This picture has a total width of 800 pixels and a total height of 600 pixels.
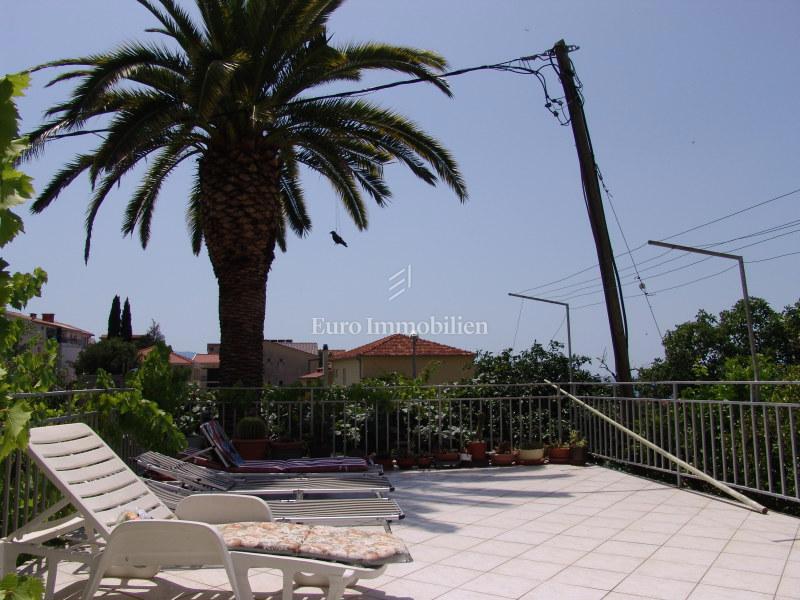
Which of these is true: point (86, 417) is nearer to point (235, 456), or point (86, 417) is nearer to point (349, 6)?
point (235, 456)

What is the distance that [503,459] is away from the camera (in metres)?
9.80

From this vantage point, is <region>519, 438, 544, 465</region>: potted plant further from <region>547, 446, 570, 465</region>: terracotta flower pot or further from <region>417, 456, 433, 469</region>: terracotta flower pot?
<region>417, 456, 433, 469</region>: terracotta flower pot

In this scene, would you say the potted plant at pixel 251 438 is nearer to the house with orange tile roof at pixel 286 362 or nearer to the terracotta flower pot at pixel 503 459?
the terracotta flower pot at pixel 503 459

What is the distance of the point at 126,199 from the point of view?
1298 centimetres

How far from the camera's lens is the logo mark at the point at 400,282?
19.5m

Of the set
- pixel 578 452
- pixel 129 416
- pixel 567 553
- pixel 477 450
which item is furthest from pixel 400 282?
pixel 567 553

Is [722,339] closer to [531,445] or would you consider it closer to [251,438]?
[531,445]

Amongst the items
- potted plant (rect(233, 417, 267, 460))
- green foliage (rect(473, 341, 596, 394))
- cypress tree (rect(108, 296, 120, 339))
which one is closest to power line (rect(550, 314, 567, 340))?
green foliage (rect(473, 341, 596, 394))

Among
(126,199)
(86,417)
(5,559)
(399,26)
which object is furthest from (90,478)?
(126,199)

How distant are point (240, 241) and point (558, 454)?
5.74 m

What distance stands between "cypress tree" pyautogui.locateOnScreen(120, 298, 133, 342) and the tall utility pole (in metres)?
46.0

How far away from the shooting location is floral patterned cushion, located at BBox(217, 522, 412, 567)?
10.4 ft

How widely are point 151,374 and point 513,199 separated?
1041 cm

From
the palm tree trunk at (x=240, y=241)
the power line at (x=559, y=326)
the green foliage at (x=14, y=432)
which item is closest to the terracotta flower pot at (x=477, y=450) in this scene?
the power line at (x=559, y=326)
